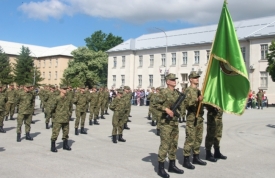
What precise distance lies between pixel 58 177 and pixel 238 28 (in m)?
43.0

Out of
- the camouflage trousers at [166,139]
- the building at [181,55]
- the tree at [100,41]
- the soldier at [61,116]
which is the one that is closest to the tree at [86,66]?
the building at [181,55]

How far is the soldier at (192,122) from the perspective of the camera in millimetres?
7469

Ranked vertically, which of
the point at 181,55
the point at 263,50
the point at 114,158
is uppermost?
the point at 181,55

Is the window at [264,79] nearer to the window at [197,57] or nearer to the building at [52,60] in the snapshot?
the window at [197,57]

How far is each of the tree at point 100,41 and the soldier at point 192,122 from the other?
68043mm

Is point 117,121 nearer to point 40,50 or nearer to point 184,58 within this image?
point 184,58

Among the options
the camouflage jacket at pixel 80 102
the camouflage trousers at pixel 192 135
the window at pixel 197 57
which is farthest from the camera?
the window at pixel 197 57

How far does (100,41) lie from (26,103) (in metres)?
65.0

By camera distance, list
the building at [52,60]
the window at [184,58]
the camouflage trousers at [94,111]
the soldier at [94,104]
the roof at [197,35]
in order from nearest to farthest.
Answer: the camouflage trousers at [94,111]
the soldier at [94,104]
the roof at [197,35]
the window at [184,58]
the building at [52,60]

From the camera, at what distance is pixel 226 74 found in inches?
314

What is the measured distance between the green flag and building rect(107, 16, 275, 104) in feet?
91.8

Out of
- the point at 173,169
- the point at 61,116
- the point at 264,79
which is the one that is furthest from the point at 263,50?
the point at 173,169

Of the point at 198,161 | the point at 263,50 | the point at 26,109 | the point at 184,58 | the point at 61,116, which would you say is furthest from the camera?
the point at 184,58

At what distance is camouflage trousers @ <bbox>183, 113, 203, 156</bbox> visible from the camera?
7.57 meters
